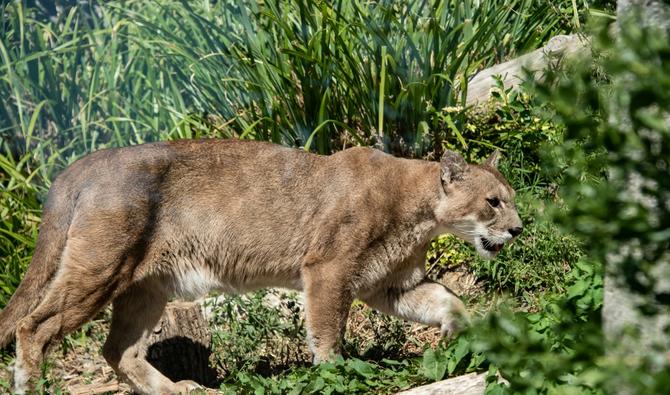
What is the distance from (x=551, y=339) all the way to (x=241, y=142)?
2874mm

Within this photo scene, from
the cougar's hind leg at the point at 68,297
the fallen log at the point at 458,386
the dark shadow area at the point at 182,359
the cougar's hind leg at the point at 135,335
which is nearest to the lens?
the fallen log at the point at 458,386

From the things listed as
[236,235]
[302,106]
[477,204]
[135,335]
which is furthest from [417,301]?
[302,106]

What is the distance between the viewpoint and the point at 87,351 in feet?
26.3

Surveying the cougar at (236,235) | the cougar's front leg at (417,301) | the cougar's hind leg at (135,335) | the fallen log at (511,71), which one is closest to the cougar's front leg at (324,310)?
the cougar at (236,235)

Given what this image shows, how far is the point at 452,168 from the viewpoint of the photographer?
7.16 meters

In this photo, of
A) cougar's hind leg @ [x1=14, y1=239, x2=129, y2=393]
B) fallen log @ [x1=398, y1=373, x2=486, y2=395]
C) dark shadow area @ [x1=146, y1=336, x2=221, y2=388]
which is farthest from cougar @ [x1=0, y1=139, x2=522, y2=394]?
fallen log @ [x1=398, y1=373, x2=486, y2=395]

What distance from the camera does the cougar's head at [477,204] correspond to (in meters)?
7.14

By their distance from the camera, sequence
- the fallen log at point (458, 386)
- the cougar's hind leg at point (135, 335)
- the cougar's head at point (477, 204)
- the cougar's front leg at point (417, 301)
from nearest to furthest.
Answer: the fallen log at point (458, 386) → the cougar's hind leg at point (135, 335) → the cougar's front leg at point (417, 301) → the cougar's head at point (477, 204)

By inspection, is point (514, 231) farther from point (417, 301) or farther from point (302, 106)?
point (302, 106)

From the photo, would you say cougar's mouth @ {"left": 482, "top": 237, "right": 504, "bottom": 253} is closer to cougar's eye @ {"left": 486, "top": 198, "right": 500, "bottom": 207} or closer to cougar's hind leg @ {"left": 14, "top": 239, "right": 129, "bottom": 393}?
cougar's eye @ {"left": 486, "top": 198, "right": 500, "bottom": 207}

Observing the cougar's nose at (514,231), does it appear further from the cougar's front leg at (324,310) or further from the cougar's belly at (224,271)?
the cougar's belly at (224,271)

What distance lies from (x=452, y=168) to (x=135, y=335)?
7.84 ft

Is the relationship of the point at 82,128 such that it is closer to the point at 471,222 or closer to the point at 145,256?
the point at 145,256

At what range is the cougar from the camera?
21.4 ft
